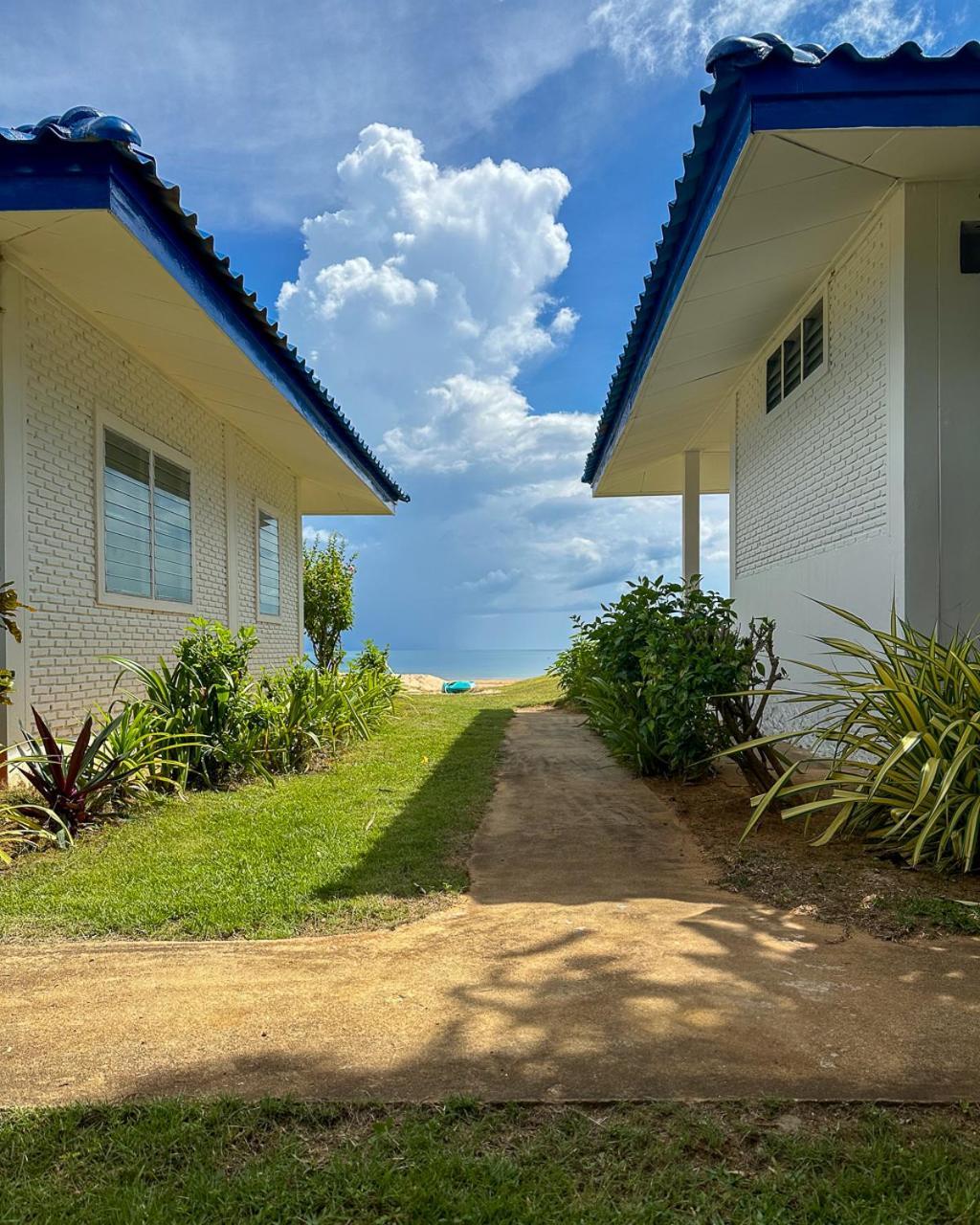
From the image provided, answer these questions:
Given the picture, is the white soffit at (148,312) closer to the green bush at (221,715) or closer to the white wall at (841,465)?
the green bush at (221,715)

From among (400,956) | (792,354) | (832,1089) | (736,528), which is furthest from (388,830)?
(736,528)

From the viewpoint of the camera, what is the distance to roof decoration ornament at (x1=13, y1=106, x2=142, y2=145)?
4410 mm

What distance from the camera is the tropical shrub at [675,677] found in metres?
5.33

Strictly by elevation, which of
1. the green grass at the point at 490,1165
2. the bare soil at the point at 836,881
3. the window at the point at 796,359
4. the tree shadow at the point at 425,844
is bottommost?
the tree shadow at the point at 425,844

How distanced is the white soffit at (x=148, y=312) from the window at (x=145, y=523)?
36.1 inches

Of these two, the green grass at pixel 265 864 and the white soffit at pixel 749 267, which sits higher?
the white soffit at pixel 749 267

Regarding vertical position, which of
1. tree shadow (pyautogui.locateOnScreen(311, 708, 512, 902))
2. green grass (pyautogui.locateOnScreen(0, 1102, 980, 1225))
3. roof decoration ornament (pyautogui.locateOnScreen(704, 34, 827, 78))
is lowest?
tree shadow (pyautogui.locateOnScreen(311, 708, 512, 902))

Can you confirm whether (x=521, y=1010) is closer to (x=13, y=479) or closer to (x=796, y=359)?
(x=13, y=479)

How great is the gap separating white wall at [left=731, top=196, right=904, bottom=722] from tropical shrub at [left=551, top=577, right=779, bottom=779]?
3.22ft

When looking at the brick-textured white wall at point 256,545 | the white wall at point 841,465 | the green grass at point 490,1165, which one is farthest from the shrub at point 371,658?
the green grass at point 490,1165

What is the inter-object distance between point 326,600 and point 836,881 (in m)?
14.0

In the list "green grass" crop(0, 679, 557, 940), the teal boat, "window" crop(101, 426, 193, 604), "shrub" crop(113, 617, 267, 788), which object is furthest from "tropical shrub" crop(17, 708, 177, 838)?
the teal boat

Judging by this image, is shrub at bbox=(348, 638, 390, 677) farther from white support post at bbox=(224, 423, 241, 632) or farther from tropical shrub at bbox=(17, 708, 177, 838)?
tropical shrub at bbox=(17, 708, 177, 838)

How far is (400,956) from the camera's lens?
2.94 m
